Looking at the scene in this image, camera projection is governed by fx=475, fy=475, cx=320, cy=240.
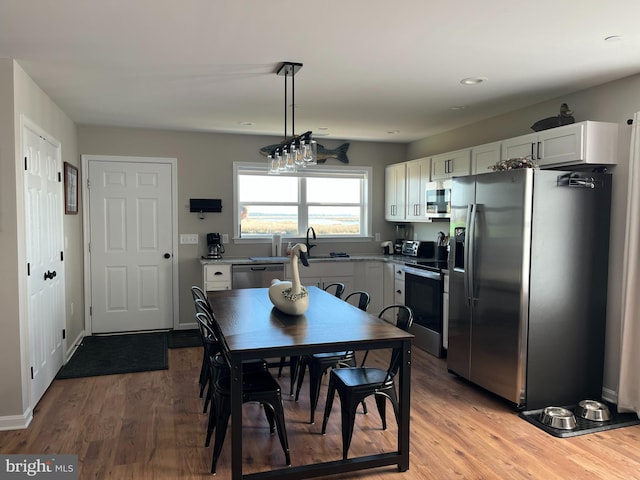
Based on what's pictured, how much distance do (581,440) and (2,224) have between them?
4.02m

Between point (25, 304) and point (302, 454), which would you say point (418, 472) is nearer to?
point (302, 454)

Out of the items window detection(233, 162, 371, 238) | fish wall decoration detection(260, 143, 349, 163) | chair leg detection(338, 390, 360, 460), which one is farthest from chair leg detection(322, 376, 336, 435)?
fish wall decoration detection(260, 143, 349, 163)

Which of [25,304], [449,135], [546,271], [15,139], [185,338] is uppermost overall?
[449,135]

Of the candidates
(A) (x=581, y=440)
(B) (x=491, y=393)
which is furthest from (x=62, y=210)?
(A) (x=581, y=440)

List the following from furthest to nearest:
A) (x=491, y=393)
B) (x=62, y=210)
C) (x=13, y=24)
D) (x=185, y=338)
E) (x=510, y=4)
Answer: (x=185, y=338), (x=62, y=210), (x=491, y=393), (x=13, y=24), (x=510, y=4)

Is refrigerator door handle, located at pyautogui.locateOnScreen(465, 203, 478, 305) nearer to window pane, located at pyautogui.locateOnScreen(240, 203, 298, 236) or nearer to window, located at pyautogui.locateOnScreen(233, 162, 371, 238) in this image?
window, located at pyautogui.locateOnScreen(233, 162, 371, 238)

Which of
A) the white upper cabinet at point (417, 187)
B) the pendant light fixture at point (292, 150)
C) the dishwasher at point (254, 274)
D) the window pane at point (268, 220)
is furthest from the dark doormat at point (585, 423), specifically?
the window pane at point (268, 220)

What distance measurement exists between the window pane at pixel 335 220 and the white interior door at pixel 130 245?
1.88 metres

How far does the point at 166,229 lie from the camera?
5793mm

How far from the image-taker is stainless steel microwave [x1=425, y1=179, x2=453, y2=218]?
5.09 m

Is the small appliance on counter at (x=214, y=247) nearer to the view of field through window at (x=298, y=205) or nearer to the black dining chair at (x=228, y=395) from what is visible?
the view of field through window at (x=298, y=205)

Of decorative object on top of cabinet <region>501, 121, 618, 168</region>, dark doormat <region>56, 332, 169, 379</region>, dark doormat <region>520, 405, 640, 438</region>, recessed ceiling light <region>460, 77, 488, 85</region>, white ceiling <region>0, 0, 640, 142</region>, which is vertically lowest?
dark doormat <region>56, 332, 169, 379</region>

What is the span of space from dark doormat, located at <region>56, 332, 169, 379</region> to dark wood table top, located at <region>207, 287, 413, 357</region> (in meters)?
1.53

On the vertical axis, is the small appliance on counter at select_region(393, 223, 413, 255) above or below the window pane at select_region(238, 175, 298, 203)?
below
